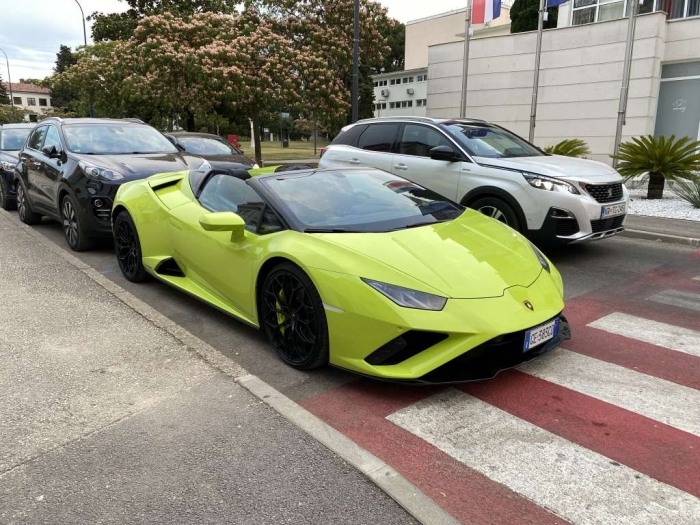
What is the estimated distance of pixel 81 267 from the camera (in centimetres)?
661

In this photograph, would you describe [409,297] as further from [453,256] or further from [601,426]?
[601,426]

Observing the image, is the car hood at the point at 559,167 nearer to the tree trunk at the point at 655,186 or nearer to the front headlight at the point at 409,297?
the front headlight at the point at 409,297

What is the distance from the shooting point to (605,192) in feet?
21.7

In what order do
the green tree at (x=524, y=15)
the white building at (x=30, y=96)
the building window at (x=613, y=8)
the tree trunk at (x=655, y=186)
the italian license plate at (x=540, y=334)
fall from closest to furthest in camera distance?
1. the italian license plate at (x=540, y=334)
2. the tree trunk at (x=655, y=186)
3. the building window at (x=613, y=8)
4. the green tree at (x=524, y=15)
5. the white building at (x=30, y=96)

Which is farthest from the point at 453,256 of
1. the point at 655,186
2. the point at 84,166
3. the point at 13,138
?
the point at 13,138

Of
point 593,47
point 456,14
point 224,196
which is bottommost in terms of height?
point 224,196

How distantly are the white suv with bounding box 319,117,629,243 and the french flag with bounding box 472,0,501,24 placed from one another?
10.1 m

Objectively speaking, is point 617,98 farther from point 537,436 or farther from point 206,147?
point 537,436

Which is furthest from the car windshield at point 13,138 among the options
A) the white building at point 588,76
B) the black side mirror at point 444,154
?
the white building at point 588,76

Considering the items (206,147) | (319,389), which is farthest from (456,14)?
(319,389)

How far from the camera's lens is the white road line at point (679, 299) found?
5273mm

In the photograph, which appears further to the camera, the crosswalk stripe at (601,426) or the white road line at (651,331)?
the white road line at (651,331)

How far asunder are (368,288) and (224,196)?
2.01 meters

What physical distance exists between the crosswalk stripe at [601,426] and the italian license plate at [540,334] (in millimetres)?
→ 322
